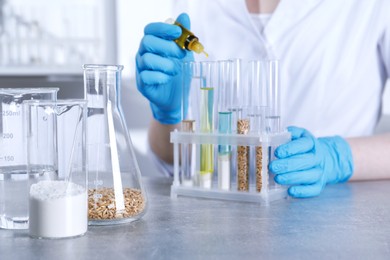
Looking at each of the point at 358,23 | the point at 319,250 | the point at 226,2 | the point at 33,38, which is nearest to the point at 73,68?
the point at 33,38

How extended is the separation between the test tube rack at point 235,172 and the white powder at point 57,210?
452 millimetres

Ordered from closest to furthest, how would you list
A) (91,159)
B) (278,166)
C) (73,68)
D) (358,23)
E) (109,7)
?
(91,159), (278,166), (358,23), (73,68), (109,7)

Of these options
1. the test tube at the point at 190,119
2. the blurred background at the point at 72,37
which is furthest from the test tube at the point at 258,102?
the blurred background at the point at 72,37

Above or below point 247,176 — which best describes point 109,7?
above

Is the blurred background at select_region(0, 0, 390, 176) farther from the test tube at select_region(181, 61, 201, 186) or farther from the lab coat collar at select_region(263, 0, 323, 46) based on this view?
the test tube at select_region(181, 61, 201, 186)

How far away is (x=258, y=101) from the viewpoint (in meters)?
1.52

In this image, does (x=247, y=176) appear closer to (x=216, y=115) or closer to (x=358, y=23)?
(x=216, y=115)

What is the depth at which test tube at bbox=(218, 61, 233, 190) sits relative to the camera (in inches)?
58.6

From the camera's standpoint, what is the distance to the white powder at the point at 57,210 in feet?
3.51

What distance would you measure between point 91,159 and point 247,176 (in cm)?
46

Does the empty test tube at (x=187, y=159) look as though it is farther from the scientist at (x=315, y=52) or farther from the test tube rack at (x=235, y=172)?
the scientist at (x=315, y=52)

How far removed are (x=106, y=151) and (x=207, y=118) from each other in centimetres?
41

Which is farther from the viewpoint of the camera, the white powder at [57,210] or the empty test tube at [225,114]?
the empty test tube at [225,114]

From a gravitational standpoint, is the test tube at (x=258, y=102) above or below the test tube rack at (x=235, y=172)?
above
